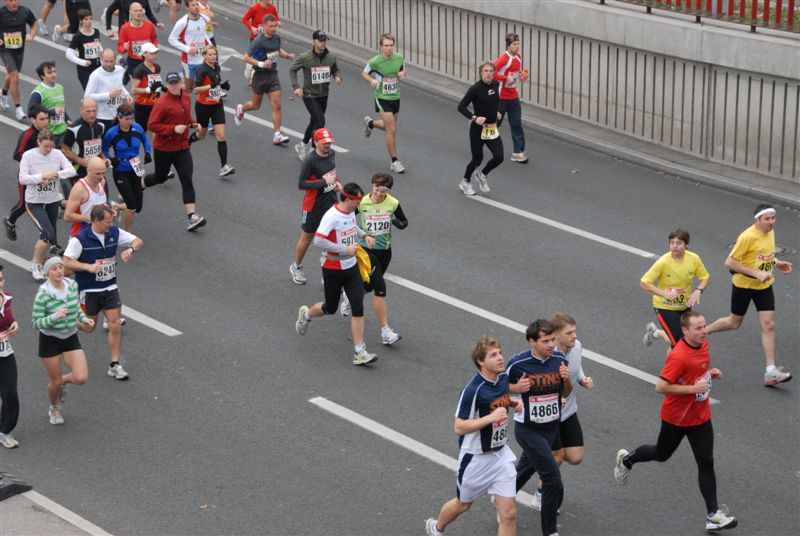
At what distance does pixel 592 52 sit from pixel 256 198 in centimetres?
637

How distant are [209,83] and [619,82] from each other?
660cm

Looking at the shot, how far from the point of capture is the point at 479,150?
18.0 meters

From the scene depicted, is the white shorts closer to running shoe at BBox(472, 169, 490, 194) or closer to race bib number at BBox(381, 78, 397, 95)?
running shoe at BBox(472, 169, 490, 194)

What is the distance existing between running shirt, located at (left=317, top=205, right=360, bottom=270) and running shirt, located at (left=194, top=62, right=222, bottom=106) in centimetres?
578

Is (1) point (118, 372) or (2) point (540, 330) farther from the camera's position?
(1) point (118, 372)

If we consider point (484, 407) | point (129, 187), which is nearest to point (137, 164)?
point (129, 187)

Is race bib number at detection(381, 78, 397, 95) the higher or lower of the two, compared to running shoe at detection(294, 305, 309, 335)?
higher

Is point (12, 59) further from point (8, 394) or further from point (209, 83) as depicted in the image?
point (8, 394)

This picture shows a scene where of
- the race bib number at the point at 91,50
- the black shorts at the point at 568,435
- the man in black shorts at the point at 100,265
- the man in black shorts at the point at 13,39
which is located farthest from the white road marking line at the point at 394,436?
the man in black shorts at the point at 13,39

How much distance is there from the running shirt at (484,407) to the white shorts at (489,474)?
0.06 m

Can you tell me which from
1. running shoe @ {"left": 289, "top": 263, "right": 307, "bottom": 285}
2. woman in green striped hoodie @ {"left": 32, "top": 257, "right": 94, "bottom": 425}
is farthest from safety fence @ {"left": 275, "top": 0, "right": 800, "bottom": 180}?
woman in green striped hoodie @ {"left": 32, "top": 257, "right": 94, "bottom": 425}

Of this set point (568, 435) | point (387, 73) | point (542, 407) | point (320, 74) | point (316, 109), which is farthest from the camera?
point (316, 109)

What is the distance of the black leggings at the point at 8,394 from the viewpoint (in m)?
11.2

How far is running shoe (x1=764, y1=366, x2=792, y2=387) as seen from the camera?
12609 mm
